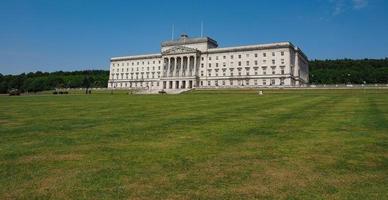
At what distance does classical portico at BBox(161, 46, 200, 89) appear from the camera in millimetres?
143000

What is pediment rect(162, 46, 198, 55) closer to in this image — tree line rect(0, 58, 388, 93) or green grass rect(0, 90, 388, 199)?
tree line rect(0, 58, 388, 93)

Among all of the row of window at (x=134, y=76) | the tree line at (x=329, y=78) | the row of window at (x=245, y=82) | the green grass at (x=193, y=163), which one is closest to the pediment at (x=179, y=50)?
the row of window at (x=134, y=76)

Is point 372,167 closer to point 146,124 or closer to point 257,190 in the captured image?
point 257,190

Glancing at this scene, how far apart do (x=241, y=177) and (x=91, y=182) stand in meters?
4.11

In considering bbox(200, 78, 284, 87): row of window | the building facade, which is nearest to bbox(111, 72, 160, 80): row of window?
the building facade

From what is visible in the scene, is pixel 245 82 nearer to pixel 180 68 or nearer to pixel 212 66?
pixel 212 66

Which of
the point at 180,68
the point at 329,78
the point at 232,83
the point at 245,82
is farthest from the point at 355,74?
the point at 180,68

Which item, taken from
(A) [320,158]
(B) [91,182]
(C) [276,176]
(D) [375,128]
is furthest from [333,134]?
(B) [91,182]

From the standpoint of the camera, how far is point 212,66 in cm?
14288

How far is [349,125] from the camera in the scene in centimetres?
1962

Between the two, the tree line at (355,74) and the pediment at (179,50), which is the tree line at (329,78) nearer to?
the tree line at (355,74)

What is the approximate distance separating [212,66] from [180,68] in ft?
49.6

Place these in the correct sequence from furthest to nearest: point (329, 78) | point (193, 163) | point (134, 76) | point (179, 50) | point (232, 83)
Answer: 1. point (134, 76)
2. point (329, 78)
3. point (179, 50)
4. point (232, 83)
5. point (193, 163)

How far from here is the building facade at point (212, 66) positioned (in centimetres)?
12712
